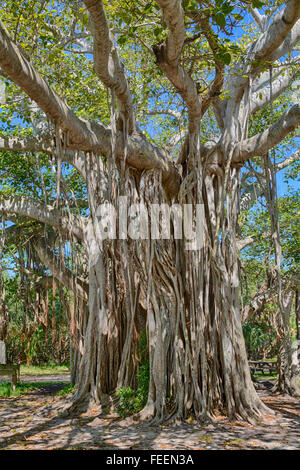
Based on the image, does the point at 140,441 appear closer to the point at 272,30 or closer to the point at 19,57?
the point at 19,57

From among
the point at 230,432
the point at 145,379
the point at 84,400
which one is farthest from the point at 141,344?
the point at 230,432

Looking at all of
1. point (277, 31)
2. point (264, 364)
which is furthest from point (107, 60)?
point (264, 364)

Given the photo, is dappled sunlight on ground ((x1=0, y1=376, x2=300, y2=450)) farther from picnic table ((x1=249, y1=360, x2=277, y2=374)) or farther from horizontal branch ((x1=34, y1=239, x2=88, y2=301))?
picnic table ((x1=249, y1=360, x2=277, y2=374))

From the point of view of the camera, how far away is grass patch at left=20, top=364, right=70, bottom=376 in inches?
489

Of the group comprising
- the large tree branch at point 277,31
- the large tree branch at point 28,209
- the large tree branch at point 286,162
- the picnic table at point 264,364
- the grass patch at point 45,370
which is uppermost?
the large tree branch at point 286,162

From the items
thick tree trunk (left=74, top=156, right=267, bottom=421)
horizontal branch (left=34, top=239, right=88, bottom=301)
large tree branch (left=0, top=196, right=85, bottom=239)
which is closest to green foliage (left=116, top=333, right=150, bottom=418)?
thick tree trunk (left=74, top=156, right=267, bottom=421)

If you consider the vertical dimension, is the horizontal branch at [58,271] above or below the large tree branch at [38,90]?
below

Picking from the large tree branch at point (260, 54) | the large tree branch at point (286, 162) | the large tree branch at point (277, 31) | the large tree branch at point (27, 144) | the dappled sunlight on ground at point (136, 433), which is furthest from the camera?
the large tree branch at point (286, 162)

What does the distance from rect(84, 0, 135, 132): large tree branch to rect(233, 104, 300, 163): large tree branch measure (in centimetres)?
119

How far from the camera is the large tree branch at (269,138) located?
411cm

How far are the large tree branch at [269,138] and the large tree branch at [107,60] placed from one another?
1.19 m

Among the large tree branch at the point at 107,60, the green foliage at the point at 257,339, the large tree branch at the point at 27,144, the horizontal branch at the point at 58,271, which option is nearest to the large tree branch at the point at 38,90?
the large tree branch at the point at 107,60

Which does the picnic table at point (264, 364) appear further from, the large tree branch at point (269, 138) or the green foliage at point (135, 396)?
the large tree branch at point (269, 138)

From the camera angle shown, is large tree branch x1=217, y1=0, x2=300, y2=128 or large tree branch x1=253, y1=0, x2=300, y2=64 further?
large tree branch x1=217, y1=0, x2=300, y2=128
